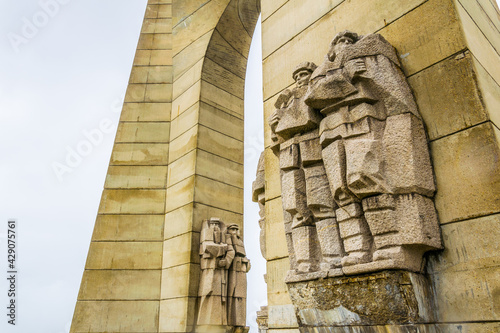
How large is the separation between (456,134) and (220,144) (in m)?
6.63

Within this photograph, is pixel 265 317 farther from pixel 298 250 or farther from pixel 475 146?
pixel 475 146

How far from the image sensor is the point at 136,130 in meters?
9.45

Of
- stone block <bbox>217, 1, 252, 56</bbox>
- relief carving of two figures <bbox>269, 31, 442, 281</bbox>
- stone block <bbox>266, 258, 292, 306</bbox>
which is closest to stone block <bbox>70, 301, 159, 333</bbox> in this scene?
stone block <bbox>266, 258, 292, 306</bbox>

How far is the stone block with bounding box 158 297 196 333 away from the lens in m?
7.00

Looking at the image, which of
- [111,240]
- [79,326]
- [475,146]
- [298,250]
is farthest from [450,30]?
[79,326]

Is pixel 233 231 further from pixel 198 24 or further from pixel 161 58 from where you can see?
pixel 198 24

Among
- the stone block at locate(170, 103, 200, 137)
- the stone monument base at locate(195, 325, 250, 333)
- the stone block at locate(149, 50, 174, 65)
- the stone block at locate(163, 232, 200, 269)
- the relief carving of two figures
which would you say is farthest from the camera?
the stone block at locate(149, 50, 174, 65)

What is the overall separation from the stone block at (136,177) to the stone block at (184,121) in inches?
36.8

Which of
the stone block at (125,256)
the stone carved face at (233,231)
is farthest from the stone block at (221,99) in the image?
the stone block at (125,256)

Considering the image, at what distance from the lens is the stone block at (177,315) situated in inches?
276

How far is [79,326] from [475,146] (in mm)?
8057

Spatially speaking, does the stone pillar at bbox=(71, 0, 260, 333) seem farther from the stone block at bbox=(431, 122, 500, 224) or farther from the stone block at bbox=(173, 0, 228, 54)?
the stone block at bbox=(431, 122, 500, 224)

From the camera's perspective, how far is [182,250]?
756 cm

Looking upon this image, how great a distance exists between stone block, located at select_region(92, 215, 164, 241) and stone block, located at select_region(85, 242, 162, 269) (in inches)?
5.3
